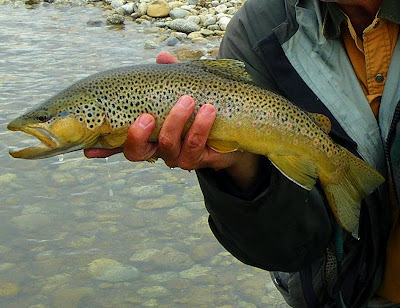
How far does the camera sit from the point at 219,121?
217 centimetres

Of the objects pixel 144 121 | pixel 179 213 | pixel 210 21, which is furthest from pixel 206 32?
pixel 144 121

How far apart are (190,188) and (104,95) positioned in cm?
339

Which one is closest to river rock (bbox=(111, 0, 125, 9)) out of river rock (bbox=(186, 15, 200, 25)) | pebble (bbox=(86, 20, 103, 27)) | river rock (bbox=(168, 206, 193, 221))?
pebble (bbox=(86, 20, 103, 27))

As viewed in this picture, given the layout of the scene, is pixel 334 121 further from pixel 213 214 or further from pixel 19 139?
pixel 19 139

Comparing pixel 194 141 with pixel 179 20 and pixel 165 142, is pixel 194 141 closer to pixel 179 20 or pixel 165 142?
pixel 165 142

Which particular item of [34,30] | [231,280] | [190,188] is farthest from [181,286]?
[34,30]

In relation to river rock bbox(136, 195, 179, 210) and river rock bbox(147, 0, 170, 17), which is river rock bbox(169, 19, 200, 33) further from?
river rock bbox(136, 195, 179, 210)

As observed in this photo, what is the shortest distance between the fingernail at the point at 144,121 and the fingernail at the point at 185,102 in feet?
0.39

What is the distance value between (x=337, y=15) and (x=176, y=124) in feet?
2.69

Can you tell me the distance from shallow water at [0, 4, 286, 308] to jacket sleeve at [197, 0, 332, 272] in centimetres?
142

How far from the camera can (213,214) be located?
2.52 metres

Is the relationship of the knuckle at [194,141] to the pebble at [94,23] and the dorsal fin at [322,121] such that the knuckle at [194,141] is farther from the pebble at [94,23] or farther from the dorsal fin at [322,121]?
the pebble at [94,23]

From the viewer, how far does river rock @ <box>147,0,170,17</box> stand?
47.6 feet

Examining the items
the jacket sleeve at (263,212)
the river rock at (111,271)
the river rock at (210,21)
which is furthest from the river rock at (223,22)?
the jacket sleeve at (263,212)
